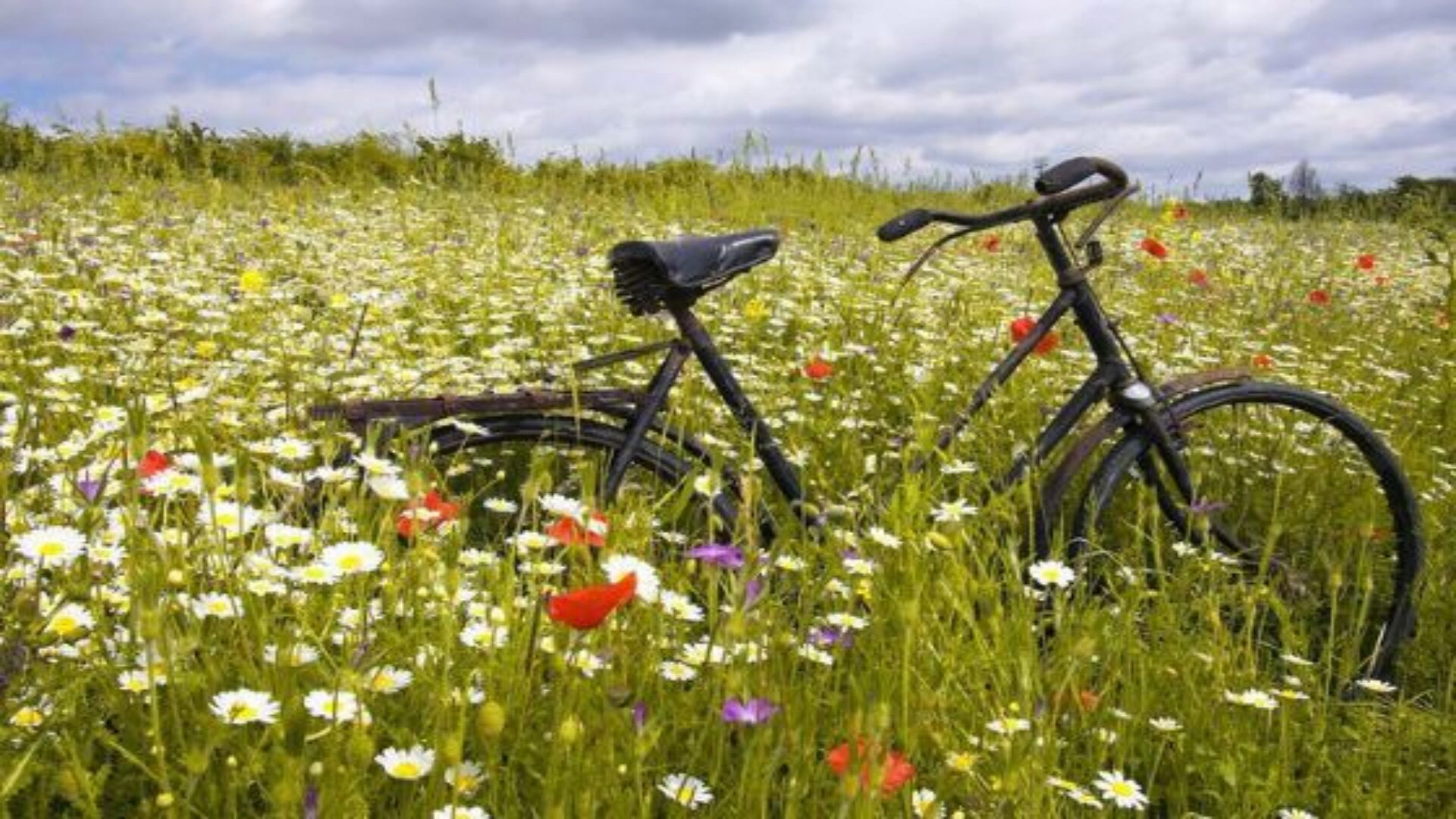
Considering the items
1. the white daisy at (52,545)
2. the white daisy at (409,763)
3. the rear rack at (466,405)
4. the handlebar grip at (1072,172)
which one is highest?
the handlebar grip at (1072,172)

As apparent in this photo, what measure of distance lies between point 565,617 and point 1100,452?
355cm

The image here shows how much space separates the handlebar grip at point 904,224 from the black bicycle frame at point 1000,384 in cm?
36

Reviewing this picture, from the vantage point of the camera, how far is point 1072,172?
3199 mm

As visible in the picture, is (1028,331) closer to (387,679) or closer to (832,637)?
(832,637)

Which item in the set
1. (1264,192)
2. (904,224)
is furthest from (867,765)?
(1264,192)

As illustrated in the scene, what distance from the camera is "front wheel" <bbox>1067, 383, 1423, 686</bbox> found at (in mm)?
3387

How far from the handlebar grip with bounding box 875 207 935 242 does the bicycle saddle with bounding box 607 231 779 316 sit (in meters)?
0.28

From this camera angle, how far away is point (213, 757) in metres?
1.76

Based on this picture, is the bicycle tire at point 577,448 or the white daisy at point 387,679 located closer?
the white daisy at point 387,679

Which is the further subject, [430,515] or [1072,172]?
[1072,172]

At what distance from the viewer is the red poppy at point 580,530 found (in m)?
1.82

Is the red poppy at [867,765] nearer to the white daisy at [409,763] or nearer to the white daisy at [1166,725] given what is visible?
the white daisy at [409,763]

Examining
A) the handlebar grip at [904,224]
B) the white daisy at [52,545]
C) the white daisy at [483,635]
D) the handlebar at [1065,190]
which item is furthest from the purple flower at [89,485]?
the handlebar at [1065,190]

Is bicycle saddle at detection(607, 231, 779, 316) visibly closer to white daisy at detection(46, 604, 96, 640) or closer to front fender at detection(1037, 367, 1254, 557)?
front fender at detection(1037, 367, 1254, 557)
